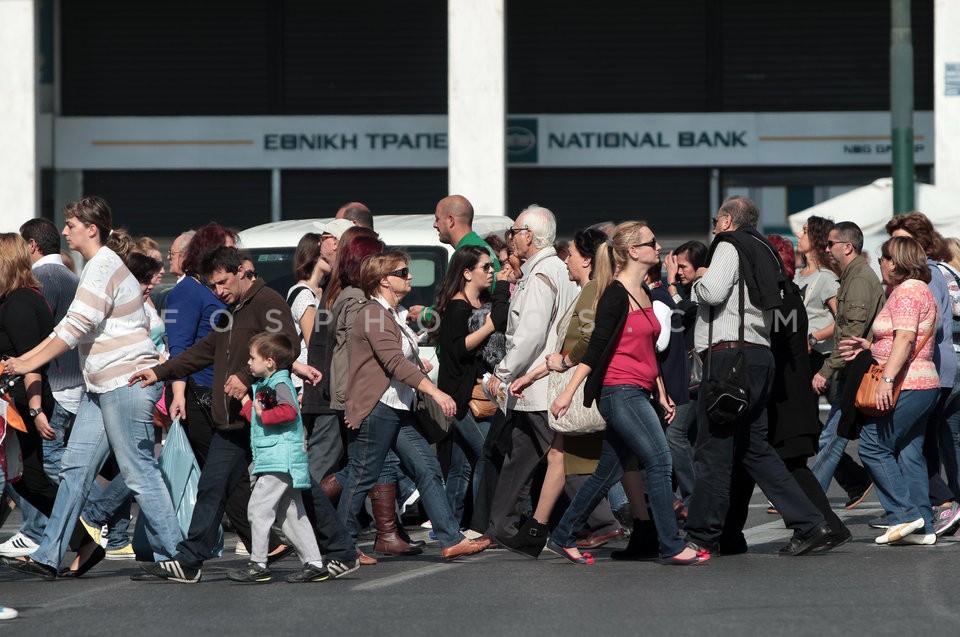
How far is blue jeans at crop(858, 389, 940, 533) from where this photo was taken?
8.62m

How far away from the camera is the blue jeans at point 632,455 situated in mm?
7797

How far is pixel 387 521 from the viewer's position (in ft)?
28.5

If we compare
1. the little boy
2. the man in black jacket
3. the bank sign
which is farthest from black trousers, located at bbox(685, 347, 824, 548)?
the bank sign

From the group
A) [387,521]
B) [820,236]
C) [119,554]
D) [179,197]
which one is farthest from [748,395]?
[179,197]

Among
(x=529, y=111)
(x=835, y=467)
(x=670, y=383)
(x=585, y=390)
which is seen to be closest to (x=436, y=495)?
(x=585, y=390)

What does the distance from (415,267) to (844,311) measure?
325 centimetres

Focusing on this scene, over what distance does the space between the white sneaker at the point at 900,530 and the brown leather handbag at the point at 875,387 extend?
24.2 inches

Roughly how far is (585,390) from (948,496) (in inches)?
108

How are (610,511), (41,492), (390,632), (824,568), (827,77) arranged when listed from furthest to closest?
(827,77)
(610,511)
(41,492)
(824,568)
(390,632)

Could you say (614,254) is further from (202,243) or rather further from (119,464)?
(119,464)

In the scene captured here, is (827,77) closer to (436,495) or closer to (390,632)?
(436,495)

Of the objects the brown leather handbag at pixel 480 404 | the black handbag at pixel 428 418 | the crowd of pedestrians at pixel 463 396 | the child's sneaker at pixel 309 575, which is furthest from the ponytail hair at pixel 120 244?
the child's sneaker at pixel 309 575

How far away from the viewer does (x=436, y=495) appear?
8.19 meters

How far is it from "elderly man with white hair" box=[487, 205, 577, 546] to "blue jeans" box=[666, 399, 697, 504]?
5.82 feet
